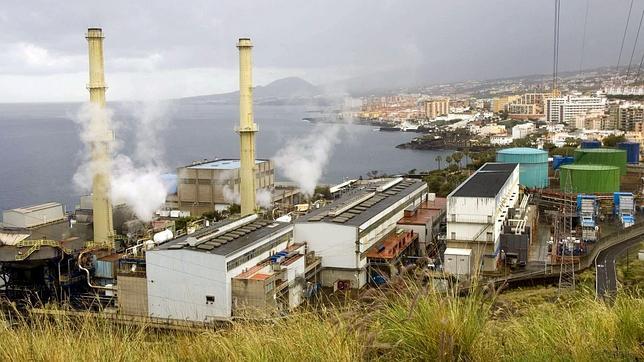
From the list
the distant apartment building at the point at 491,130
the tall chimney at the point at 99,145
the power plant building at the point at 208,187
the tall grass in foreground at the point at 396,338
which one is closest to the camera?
the tall grass in foreground at the point at 396,338

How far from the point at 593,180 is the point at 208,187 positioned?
6694 mm

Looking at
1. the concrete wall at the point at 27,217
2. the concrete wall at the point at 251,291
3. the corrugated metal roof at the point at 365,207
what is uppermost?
the corrugated metal roof at the point at 365,207

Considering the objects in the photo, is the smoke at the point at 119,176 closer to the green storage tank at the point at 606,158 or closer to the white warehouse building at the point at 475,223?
the white warehouse building at the point at 475,223

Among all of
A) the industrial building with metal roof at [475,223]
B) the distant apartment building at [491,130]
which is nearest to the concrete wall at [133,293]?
the industrial building with metal roof at [475,223]

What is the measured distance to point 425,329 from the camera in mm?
1255

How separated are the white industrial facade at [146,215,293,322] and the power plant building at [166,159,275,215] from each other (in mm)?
5571

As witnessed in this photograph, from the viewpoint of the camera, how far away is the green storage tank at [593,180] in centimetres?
1102

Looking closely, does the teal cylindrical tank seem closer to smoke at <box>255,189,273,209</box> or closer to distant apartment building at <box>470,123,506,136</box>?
smoke at <box>255,189,273,209</box>

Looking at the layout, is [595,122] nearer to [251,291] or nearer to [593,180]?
[593,180]

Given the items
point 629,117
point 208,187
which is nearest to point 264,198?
point 208,187

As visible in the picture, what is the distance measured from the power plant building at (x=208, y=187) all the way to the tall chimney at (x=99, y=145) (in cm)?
343

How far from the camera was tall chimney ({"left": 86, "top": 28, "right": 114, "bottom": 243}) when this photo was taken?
8.05m

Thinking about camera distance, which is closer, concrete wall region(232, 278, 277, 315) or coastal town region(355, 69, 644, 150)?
concrete wall region(232, 278, 277, 315)

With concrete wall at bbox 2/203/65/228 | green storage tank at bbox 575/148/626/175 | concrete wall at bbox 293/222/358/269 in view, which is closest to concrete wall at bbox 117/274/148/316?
concrete wall at bbox 293/222/358/269
